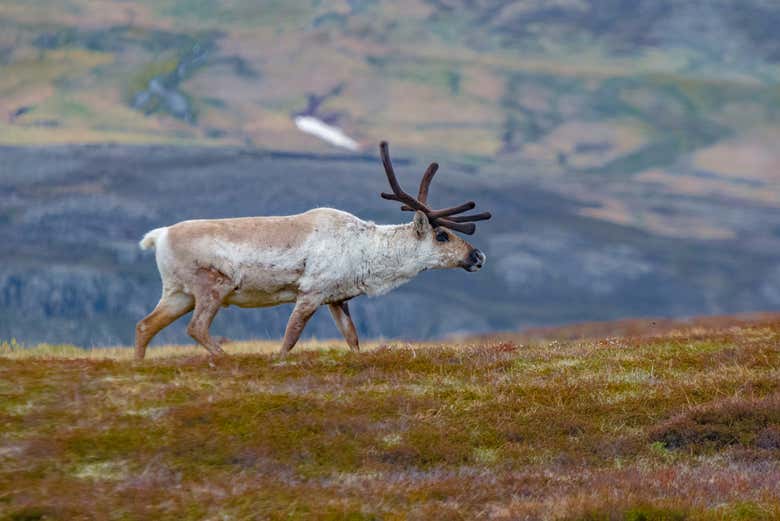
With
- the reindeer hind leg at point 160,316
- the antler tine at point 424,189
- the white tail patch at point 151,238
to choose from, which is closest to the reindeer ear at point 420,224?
the antler tine at point 424,189

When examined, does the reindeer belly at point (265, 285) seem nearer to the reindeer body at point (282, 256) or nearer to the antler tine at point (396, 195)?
the reindeer body at point (282, 256)

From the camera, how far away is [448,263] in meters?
20.8

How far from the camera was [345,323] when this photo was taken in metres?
20.0

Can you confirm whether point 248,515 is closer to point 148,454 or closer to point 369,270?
point 148,454

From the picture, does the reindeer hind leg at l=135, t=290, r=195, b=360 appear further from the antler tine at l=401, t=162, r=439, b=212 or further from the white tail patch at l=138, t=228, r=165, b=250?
the antler tine at l=401, t=162, r=439, b=212

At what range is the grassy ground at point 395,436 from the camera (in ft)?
41.0

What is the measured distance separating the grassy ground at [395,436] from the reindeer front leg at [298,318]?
0.76 meters

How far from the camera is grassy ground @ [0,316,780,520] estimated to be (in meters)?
12.5

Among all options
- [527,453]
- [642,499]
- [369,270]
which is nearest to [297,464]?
[527,453]

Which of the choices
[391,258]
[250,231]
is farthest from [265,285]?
[391,258]

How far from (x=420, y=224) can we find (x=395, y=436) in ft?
20.9

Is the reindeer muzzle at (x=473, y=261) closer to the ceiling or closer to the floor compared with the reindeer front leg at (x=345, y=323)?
closer to the ceiling

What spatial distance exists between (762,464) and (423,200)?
26.0ft

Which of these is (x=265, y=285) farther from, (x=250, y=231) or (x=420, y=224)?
(x=420, y=224)
